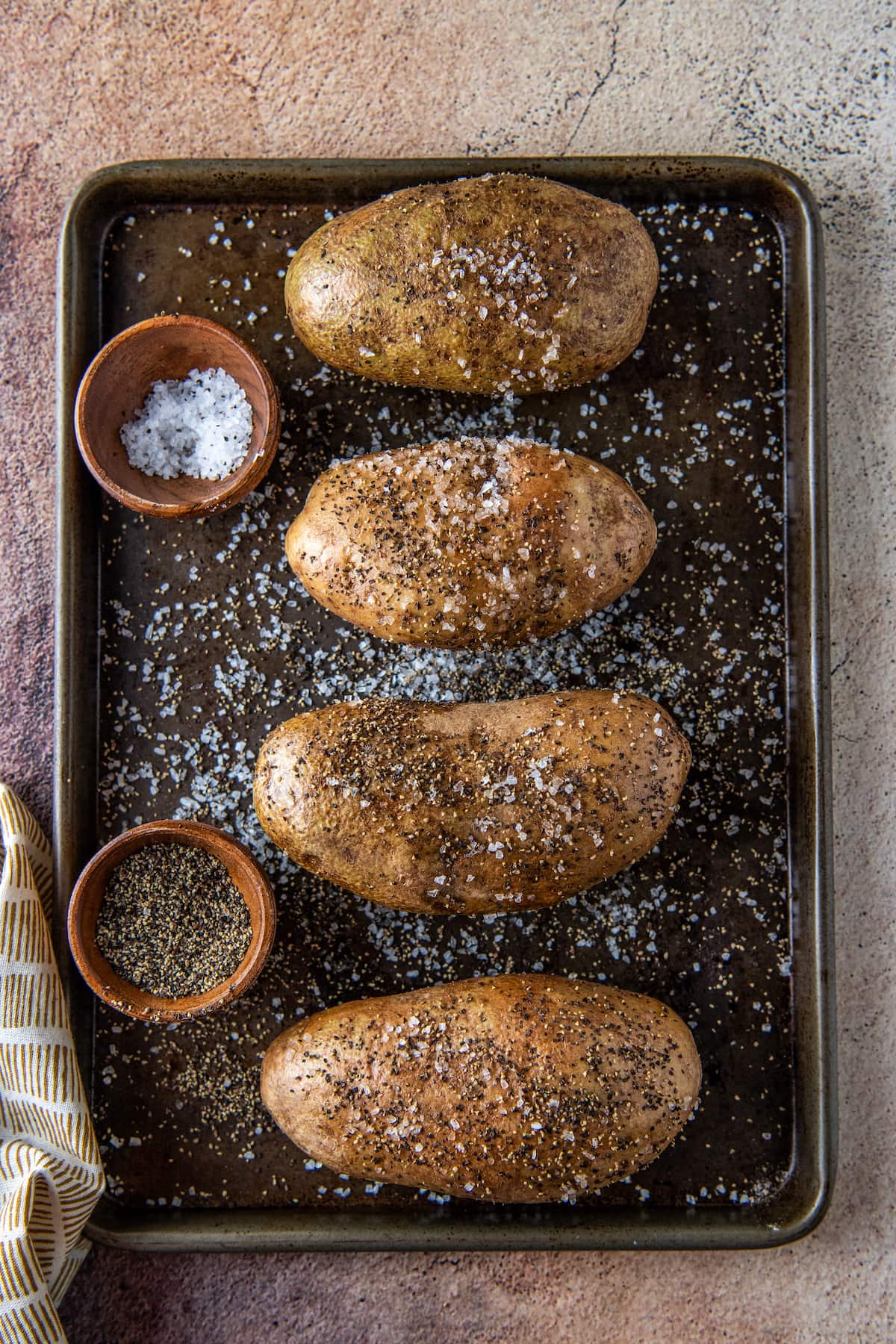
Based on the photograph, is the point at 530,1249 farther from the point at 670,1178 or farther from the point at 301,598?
the point at 301,598

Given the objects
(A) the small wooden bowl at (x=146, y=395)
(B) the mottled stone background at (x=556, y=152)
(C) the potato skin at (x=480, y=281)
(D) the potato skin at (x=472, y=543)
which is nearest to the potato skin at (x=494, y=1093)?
(B) the mottled stone background at (x=556, y=152)

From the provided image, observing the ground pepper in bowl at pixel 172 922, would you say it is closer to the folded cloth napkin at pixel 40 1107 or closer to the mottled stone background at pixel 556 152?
the folded cloth napkin at pixel 40 1107

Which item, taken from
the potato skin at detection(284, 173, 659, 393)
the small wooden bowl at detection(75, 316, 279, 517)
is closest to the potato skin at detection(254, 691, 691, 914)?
the small wooden bowl at detection(75, 316, 279, 517)

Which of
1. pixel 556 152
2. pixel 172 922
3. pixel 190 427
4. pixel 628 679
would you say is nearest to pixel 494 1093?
pixel 172 922

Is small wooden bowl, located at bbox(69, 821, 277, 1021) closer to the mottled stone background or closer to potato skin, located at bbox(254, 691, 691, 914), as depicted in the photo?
potato skin, located at bbox(254, 691, 691, 914)

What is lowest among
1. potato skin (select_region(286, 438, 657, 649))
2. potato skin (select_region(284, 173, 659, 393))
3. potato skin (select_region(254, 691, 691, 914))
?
potato skin (select_region(254, 691, 691, 914))

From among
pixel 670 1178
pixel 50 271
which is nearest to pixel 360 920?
pixel 670 1178
